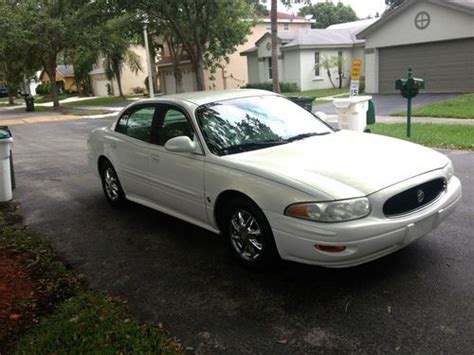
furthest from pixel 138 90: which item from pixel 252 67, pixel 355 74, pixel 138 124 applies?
pixel 138 124

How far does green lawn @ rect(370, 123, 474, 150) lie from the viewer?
976 centimetres

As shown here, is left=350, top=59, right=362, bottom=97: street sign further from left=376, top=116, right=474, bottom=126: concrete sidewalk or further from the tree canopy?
the tree canopy

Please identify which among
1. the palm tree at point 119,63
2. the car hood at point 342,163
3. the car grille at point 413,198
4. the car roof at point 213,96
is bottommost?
the car grille at point 413,198

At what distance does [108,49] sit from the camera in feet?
102

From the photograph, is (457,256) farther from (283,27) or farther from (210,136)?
(283,27)

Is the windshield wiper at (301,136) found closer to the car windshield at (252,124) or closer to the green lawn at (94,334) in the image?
the car windshield at (252,124)

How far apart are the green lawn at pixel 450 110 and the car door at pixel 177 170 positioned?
11363 millimetres

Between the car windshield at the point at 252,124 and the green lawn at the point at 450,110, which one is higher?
the car windshield at the point at 252,124

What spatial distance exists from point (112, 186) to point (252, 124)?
2.50 m

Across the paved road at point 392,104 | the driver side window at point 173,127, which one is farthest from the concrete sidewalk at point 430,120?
the driver side window at point 173,127

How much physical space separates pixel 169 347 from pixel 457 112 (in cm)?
1392

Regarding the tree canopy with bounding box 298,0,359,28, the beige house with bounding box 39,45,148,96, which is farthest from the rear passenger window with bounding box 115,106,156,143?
the tree canopy with bounding box 298,0,359,28

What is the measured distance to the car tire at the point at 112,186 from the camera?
635 centimetres

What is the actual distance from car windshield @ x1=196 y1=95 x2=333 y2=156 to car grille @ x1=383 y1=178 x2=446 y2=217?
1333 mm
